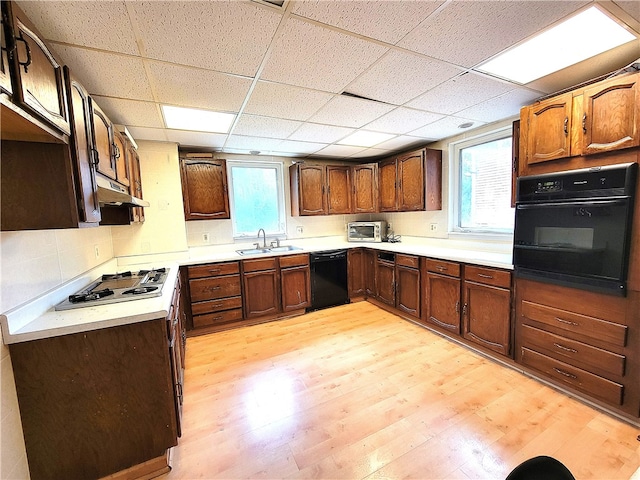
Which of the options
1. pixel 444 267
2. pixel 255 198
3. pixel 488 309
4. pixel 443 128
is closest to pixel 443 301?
pixel 444 267

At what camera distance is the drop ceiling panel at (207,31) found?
1.18 meters

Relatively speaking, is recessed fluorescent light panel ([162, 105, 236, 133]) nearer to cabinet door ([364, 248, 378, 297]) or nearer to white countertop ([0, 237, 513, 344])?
white countertop ([0, 237, 513, 344])

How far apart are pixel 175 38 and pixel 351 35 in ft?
2.93

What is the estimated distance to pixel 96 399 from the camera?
1.37m

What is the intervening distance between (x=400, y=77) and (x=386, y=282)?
2543 millimetres

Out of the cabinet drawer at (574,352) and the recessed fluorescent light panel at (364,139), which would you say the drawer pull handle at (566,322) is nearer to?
the cabinet drawer at (574,352)

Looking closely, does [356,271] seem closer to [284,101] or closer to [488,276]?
[488,276]

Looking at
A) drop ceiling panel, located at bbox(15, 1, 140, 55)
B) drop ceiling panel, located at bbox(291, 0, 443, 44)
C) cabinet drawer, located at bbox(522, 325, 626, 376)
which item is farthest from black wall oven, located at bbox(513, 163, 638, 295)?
drop ceiling panel, located at bbox(15, 1, 140, 55)

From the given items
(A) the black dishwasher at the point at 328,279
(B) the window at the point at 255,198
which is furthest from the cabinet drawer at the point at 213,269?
(A) the black dishwasher at the point at 328,279

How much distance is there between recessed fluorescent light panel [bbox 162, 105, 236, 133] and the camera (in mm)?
2268

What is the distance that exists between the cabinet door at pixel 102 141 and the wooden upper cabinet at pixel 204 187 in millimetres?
1394

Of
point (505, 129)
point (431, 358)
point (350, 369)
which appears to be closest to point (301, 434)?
point (350, 369)

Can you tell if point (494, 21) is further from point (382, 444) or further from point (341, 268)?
point (341, 268)

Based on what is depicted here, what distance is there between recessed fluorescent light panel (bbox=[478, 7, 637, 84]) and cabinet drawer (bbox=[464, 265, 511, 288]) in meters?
1.51
